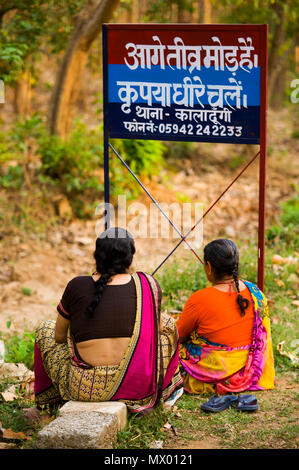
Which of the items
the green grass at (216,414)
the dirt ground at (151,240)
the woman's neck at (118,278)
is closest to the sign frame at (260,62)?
the green grass at (216,414)

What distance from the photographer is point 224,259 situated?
353cm

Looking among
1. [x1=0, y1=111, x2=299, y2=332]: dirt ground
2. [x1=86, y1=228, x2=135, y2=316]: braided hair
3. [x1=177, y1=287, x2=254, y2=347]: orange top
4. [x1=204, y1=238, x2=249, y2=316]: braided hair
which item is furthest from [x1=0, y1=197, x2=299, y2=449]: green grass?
[x1=0, y1=111, x2=299, y2=332]: dirt ground

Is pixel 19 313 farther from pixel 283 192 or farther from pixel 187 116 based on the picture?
pixel 283 192

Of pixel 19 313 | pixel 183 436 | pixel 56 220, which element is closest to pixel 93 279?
pixel 183 436

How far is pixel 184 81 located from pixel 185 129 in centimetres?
32

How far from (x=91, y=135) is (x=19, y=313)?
3198 millimetres

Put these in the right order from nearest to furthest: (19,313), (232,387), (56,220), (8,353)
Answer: (232,387), (8,353), (19,313), (56,220)

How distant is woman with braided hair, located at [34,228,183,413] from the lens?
3.09m

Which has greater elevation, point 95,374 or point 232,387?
point 95,374

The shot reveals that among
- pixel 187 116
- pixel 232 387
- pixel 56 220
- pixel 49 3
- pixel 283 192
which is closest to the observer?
pixel 232 387

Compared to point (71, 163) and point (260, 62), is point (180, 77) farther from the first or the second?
point (71, 163)

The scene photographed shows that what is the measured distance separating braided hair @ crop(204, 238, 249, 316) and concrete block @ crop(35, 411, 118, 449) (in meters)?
1.15

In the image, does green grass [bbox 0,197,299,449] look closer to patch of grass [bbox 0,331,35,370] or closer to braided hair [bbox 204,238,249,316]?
patch of grass [bbox 0,331,35,370]

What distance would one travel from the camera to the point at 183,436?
320cm
